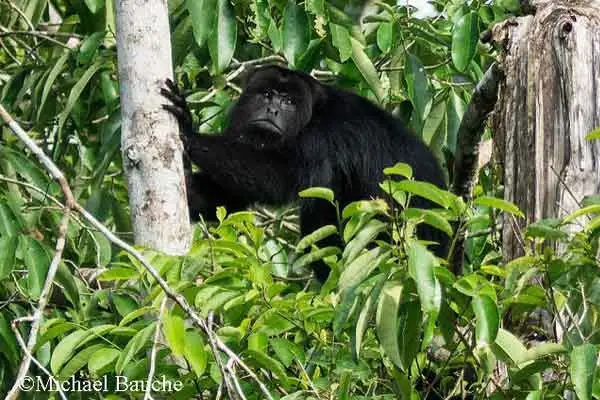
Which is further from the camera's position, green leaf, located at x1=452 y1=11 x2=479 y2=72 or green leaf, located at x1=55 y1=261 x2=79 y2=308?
green leaf, located at x1=452 y1=11 x2=479 y2=72

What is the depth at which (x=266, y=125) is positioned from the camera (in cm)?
680

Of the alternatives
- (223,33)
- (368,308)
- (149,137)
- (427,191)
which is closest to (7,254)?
(149,137)

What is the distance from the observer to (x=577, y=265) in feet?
11.3

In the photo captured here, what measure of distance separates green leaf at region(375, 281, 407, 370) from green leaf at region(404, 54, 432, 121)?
291 centimetres

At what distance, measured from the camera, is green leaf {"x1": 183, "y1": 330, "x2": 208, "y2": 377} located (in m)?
3.59

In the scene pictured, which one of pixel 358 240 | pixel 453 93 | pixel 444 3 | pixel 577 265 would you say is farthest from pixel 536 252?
pixel 444 3

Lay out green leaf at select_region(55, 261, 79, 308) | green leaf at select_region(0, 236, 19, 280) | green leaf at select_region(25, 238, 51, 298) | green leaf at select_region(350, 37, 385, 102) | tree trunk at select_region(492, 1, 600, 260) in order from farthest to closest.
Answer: green leaf at select_region(350, 37, 385, 102) → green leaf at select_region(55, 261, 79, 308) → green leaf at select_region(25, 238, 51, 298) → green leaf at select_region(0, 236, 19, 280) → tree trunk at select_region(492, 1, 600, 260)

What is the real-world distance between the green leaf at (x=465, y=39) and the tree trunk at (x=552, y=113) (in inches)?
48.1

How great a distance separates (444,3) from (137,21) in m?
2.74

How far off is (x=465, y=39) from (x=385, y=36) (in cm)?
46

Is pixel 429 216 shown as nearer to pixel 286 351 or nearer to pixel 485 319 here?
pixel 485 319

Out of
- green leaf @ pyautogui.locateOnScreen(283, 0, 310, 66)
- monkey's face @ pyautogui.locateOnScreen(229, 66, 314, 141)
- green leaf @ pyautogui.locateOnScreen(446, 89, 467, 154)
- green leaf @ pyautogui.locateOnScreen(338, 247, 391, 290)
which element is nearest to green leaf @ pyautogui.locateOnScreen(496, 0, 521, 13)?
green leaf @ pyautogui.locateOnScreen(446, 89, 467, 154)

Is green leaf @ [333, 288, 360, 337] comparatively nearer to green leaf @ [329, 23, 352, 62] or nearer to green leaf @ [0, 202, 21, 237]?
green leaf @ [0, 202, 21, 237]

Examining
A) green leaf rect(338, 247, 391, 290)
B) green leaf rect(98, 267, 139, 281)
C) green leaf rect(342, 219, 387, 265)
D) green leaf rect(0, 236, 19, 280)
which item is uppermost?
green leaf rect(342, 219, 387, 265)
